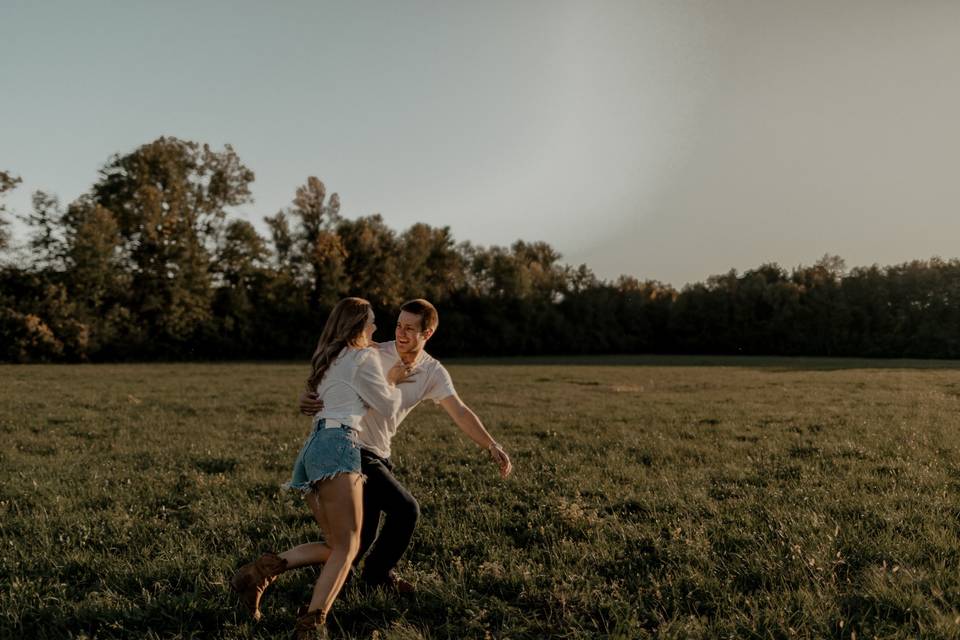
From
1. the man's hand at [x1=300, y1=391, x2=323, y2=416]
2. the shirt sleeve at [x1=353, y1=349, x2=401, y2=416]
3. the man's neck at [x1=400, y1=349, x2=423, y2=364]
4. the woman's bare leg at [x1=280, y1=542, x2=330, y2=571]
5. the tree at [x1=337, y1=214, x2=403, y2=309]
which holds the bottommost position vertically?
the woman's bare leg at [x1=280, y1=542, x2=330, y2=571]

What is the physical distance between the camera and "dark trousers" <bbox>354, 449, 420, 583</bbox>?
14.8 ft

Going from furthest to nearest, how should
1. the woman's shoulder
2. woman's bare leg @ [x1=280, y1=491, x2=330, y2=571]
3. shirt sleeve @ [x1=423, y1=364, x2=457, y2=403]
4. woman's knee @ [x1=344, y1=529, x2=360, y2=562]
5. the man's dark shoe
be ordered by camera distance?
shirt sleeve @ [x1=423, y1=364, x2=457, y2=403] < the man's dark shoe < woman's bare leg @ [x1=280, y1=491, x2=330, y2=571] < the woman's shoulder < woman's knee @ [x1=344, y1=529, x2=360, y2=562]

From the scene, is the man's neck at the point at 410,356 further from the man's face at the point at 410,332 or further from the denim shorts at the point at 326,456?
the denim shorts at the point at 326,456

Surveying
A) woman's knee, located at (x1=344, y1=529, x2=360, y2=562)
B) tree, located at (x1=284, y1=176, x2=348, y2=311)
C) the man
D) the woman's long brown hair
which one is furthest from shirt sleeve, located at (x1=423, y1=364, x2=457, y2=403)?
tree, located at (x1=284, y1=176, x2=348, y2=311)

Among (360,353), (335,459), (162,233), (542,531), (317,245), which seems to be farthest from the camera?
(317,245)

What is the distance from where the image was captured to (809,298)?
6969 cm

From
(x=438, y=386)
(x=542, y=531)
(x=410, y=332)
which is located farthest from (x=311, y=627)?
(x=542, y=531)

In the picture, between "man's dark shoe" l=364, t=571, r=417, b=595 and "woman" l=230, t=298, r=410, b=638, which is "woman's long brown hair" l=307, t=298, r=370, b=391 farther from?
"man's dark shoe" l=364, t=571, r=417, b=595

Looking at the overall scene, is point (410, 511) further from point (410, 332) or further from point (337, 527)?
point (410, 332)

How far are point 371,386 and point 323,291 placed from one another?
186 ft

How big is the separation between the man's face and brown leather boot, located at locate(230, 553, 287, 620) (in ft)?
5.89

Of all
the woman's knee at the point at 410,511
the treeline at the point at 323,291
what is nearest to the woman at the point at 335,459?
the woman's knee at the point at 410,511

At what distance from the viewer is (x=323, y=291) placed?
58.8 meters

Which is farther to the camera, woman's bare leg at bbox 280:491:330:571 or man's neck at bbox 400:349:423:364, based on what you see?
man's neck at bbox 400:349:423:364
